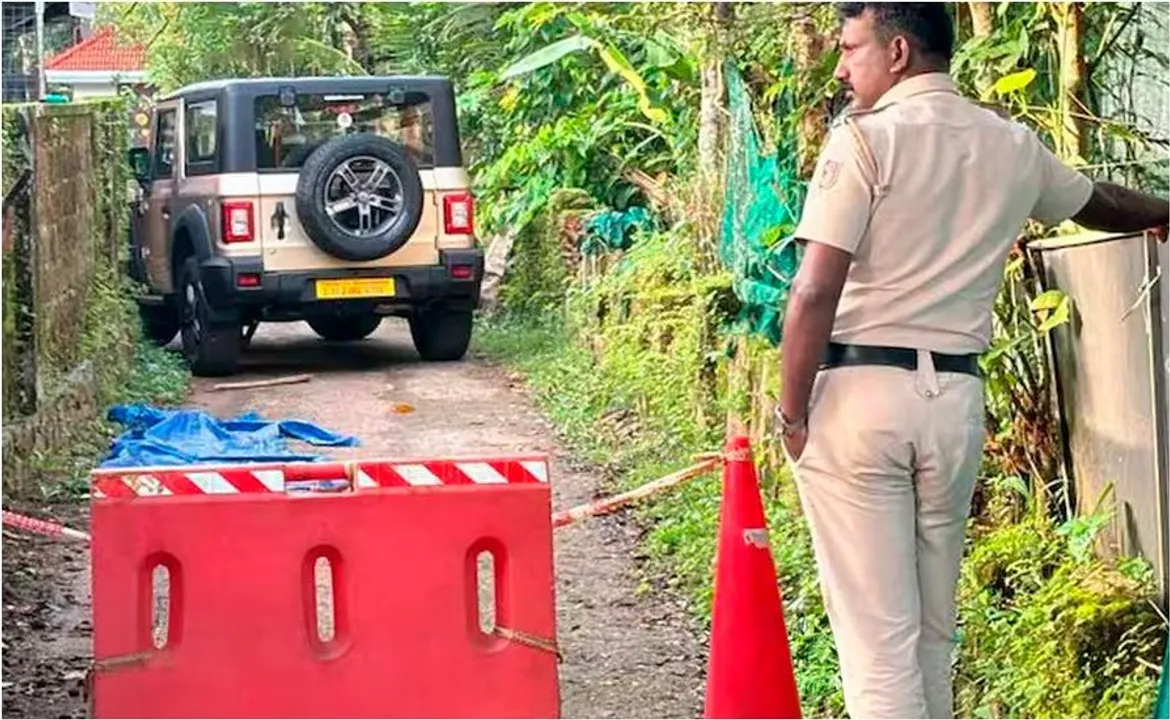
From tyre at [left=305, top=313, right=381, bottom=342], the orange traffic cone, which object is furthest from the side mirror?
the orange traffic cone

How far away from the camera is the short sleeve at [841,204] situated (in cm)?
392

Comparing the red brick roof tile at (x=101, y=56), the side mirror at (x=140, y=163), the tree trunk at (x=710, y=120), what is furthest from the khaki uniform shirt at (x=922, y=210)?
the red brick roof tile at (x=101, y=56)

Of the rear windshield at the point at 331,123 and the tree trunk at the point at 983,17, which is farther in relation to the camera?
the rear windshield at the point at 331,123

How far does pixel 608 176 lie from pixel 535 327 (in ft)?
7.26

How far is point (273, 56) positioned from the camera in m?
24.7

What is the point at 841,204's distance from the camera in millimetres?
3930

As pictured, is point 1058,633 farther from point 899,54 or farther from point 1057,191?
point 899,54

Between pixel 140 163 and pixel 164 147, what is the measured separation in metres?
0.70

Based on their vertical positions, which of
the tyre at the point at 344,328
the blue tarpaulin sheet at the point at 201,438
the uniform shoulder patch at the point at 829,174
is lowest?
the tyre at the point at 344,328

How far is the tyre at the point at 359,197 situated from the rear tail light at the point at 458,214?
461mm

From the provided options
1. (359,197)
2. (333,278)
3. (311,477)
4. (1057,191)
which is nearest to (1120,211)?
(1057,191)

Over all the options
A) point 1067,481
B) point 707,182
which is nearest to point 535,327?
point 707,182

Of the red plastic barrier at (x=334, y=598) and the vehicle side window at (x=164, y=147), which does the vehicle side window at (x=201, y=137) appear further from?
the red plastic barrier at (x=334, y=598)

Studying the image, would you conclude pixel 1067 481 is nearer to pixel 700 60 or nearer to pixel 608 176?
pixel 700 60
